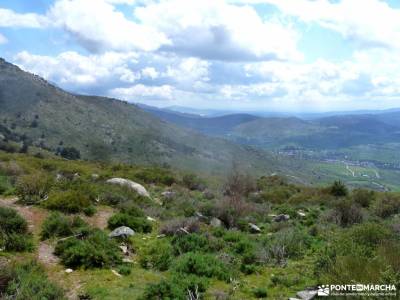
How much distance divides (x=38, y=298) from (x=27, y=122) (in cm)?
17693

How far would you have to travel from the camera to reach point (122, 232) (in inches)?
588

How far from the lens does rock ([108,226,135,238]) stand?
1473 cm

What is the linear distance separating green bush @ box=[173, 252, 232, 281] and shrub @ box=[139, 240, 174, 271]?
435 mm

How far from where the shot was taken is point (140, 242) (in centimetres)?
1480

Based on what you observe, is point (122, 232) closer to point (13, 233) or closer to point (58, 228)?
point (58, 228)

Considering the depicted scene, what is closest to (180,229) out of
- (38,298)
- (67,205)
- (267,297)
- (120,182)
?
(67,205)

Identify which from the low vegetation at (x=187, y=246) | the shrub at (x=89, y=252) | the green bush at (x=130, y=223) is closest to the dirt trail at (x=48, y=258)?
the low vegetation at (x=187, y=246)

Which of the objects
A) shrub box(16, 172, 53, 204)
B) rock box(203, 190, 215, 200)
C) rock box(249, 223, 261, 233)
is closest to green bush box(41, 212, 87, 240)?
shrub box(16, 172, 53, 204)

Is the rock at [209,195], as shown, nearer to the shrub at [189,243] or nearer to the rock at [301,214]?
the rock at [301,214]

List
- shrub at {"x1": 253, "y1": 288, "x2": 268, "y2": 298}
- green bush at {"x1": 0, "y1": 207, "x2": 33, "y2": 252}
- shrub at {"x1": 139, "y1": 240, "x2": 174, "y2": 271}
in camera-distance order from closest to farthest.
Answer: shrub at {"x1": 253, "y1": 288, "x2": 268, "y2": 298}
shrub at {"x1": 139, "y1": 240, "x2": 174, "y2": 271}
green bush at {"x1": 0, "y1": 207, "x2": 33, "y2": 252}

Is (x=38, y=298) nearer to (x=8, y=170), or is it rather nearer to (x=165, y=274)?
(x=165, y=274)

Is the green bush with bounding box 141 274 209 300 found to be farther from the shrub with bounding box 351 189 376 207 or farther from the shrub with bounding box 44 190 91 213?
the shrub with bounding box 351 189 376 207

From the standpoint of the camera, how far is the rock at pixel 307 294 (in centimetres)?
892

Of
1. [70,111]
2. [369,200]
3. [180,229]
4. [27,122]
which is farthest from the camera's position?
[70,111]
